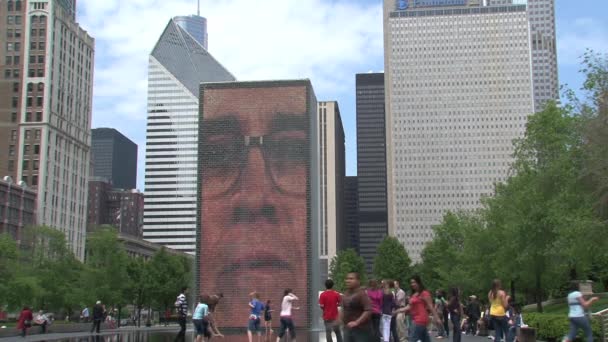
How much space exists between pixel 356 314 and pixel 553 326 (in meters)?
16.3

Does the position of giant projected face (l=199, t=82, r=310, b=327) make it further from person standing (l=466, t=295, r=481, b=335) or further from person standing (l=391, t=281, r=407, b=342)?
person standing (l=391, t=281, r=407, b=342)

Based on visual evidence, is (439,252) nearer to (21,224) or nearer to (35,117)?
(21,224)

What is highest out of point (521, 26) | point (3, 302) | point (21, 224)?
point (521, 26)

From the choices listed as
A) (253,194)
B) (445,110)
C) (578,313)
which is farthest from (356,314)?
(445,110)

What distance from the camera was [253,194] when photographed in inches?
1948

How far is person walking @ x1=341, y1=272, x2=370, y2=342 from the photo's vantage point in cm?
1112

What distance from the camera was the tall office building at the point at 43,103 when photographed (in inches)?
4252

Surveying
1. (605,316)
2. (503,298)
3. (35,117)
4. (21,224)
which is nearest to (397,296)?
(503,298)

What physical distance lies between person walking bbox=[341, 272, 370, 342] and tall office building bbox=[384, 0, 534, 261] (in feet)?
561

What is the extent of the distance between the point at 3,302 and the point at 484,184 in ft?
469

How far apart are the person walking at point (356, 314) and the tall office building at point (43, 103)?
100m

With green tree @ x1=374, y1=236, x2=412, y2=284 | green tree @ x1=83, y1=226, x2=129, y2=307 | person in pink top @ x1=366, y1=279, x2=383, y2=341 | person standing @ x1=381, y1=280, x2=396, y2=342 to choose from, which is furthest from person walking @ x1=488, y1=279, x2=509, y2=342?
green tree @ x1=374, y1=236, x2=412, y2=284

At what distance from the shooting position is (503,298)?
1811 centimetres

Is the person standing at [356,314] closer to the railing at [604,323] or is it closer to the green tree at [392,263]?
the railing at [604,323]
